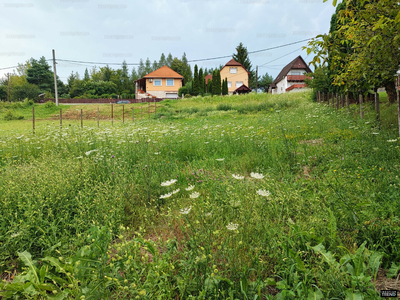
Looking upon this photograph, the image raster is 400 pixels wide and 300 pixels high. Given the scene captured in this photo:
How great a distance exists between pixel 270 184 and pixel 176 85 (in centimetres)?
4803

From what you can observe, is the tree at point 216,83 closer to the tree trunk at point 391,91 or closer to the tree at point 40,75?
the tree trunk at point 391,91

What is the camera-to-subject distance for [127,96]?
181 feet

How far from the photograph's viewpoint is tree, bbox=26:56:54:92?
54750mm

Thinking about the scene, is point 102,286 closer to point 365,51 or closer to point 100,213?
point 100,213

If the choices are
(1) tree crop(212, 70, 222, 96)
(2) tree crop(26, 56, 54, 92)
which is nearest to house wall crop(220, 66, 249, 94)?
(1) tree crop(212, 70, 222, 96)

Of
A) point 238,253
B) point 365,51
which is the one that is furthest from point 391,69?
point 238,253

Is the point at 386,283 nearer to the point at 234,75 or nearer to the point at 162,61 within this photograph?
the point at 234,75

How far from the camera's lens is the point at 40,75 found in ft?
181

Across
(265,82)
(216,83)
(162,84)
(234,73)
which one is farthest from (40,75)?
(265,82)

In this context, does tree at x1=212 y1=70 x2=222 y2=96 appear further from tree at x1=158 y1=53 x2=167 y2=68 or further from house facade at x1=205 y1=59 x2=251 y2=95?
tree at x1=158 y1=53 x2=167 y2=68

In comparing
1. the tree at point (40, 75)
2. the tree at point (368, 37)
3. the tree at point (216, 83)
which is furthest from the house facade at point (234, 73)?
the tree at point (368, 37)

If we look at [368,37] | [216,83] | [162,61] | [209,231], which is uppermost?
[162,61]

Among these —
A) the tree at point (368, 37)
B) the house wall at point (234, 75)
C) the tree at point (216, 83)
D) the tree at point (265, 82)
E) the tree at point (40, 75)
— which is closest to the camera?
the tree at point (368, 37)

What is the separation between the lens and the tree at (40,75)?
2156 inches
